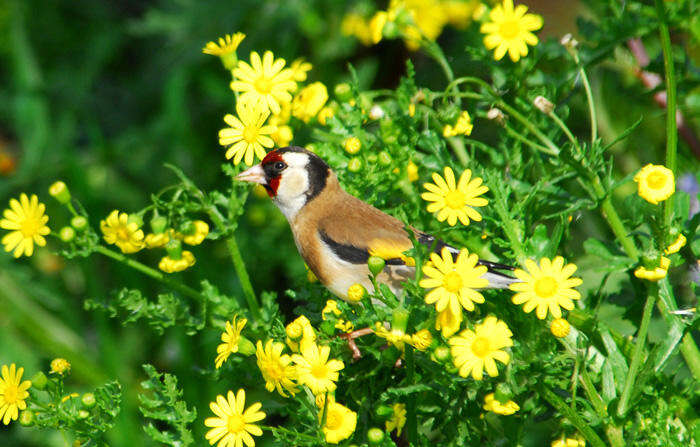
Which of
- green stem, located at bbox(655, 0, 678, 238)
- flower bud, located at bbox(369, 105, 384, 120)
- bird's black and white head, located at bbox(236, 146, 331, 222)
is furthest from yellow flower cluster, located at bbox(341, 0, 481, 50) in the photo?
green stem, located at bbox(655, 0, 678, 238)

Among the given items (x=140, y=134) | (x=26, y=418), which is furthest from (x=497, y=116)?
(x=140, y=134)

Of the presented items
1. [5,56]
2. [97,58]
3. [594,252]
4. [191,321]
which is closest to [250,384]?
[191,321]

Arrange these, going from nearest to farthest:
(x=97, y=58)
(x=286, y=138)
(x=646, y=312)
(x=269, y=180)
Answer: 1. (x=646, y=312)
2. (x=286, y=138)
3. (x=269, y=180)
4. (x=97, y=58)

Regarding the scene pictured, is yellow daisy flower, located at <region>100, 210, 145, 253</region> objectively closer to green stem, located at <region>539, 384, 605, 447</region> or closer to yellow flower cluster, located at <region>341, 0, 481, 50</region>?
green stem, located at <region>539, 384, 605, 447</region>

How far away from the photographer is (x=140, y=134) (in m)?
2.64

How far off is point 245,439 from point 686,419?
60 cm

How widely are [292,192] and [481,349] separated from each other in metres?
0.75

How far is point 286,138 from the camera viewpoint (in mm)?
1338

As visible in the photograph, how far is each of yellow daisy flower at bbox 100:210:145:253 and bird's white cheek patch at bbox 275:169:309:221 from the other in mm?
382

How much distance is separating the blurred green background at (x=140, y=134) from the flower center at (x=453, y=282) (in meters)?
1.21

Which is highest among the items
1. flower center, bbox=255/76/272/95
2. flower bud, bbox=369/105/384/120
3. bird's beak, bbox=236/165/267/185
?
flower center, bbox=255/76/272/95

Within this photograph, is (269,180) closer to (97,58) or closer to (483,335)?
(483,335)

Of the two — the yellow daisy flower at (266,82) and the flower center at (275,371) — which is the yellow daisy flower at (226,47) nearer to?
the yellow daisy flower at (266,82)

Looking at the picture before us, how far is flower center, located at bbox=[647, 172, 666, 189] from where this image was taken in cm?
101
